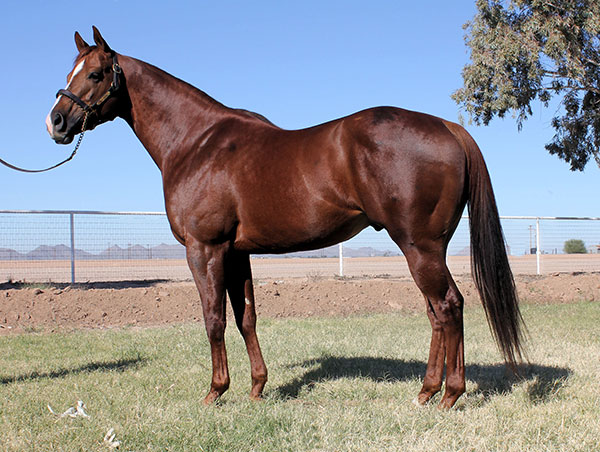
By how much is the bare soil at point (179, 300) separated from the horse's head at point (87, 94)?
4.54m

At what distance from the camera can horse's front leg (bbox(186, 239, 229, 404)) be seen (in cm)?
398

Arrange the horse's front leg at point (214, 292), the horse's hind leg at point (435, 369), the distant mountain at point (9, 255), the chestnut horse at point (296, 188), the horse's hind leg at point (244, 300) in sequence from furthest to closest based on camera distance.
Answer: the distant mountain at point (9, 255), the horse's hind leg at point (244, 300), the horse's front leg at point (214, 292), the horse's hind leg at point (435, 369), the chestnut horse at point (296, 188)

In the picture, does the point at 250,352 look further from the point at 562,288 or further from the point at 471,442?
the point at 562,288

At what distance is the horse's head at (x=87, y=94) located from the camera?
4230 mm

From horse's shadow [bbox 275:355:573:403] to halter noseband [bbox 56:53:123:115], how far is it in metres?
2.69

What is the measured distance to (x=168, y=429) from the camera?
3.38 meters

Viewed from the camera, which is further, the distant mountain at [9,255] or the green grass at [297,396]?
the distant mountain at [9,255]

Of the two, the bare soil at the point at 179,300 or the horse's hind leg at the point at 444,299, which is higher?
the horse's hind leg at the point at 444,299

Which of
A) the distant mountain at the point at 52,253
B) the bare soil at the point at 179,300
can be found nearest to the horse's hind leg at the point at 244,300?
the bare soil at the point at 179,300

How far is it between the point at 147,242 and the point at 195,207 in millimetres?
9133

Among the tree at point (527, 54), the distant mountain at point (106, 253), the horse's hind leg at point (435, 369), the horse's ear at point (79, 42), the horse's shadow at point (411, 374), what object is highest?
the tree at point (527, 54)

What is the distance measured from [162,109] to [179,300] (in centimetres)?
560

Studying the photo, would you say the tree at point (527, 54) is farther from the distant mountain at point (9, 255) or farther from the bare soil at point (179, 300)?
the distant mountain at point (9, 255)

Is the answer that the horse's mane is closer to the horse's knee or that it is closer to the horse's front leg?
the horse's front leg
